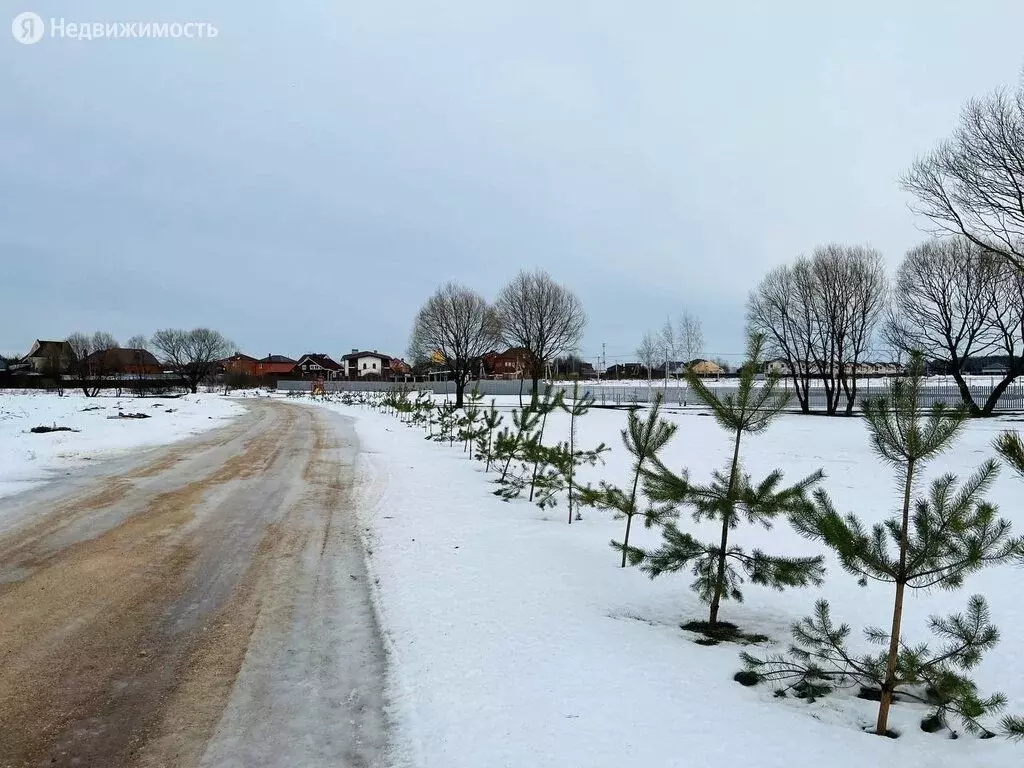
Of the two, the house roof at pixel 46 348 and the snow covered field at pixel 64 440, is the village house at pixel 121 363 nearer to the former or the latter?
the house roof at pixel 46 348

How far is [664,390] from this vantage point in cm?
4209

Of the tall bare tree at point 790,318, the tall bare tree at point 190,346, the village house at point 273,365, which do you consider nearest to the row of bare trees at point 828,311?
the tall bare tree at point 790,318

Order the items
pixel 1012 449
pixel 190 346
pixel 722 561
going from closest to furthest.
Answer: pixel 1012 449
pixel 722 561
pixel 190 346

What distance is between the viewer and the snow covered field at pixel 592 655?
2918 mm

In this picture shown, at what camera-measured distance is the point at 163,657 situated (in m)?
3.94

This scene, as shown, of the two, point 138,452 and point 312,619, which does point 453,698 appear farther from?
point 138,452

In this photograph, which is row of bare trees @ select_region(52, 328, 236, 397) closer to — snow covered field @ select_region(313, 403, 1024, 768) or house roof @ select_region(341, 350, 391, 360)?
house roof @ select_region(341, 350, 391, 360)

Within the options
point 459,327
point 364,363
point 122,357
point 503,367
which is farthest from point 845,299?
point 364,363

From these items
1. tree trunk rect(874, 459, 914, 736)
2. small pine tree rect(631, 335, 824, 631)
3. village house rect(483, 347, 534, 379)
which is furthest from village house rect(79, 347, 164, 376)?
tree trunk rect(874, 459, 914, 736)

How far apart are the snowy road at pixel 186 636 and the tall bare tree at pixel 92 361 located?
172 feet

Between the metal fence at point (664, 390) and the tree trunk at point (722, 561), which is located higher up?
the metal fence at point (664, 390)

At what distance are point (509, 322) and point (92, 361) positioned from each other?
160ft

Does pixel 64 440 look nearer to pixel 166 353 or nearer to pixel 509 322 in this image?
pixel 509 322

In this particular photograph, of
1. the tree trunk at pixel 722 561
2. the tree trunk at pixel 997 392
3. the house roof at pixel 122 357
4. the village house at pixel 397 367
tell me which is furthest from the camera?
the village house at pixel 397 367
